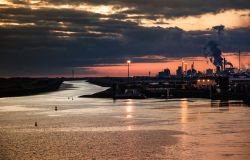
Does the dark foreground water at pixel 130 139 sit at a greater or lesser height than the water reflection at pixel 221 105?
greater

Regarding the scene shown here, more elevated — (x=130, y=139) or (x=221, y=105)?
(x=130, y=139)

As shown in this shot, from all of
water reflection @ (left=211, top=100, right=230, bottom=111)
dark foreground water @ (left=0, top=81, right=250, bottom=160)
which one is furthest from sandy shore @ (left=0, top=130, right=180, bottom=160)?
water reflection @ (left=211, top=100, right=230, bottom=111)

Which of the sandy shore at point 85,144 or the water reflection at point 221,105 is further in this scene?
the water reflection at point 221,105

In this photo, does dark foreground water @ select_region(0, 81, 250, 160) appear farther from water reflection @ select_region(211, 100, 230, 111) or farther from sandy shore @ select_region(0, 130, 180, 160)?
water reflection @ select_region(211, 100, 230, 111)

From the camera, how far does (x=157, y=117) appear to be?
6706cm

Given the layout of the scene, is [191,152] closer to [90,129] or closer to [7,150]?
[7,150]

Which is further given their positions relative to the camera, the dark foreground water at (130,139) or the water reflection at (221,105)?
the water reflection at (221,105)

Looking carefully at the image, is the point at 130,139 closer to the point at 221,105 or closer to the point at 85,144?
the point at 85,144

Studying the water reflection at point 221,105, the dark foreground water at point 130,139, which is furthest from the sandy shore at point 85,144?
the water reflection at point 221,105

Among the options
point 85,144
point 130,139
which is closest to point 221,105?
point 130,139

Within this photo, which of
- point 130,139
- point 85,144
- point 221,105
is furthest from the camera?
point 221,105

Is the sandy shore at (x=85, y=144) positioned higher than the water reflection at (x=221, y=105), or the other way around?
the sandy shore at (x=85, y=144)

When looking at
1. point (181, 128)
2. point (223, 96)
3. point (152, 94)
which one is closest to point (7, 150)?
point (181, 128)

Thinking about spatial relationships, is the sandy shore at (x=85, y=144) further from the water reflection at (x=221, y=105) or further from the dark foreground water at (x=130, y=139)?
the water reflection at (x=221, y=105)
